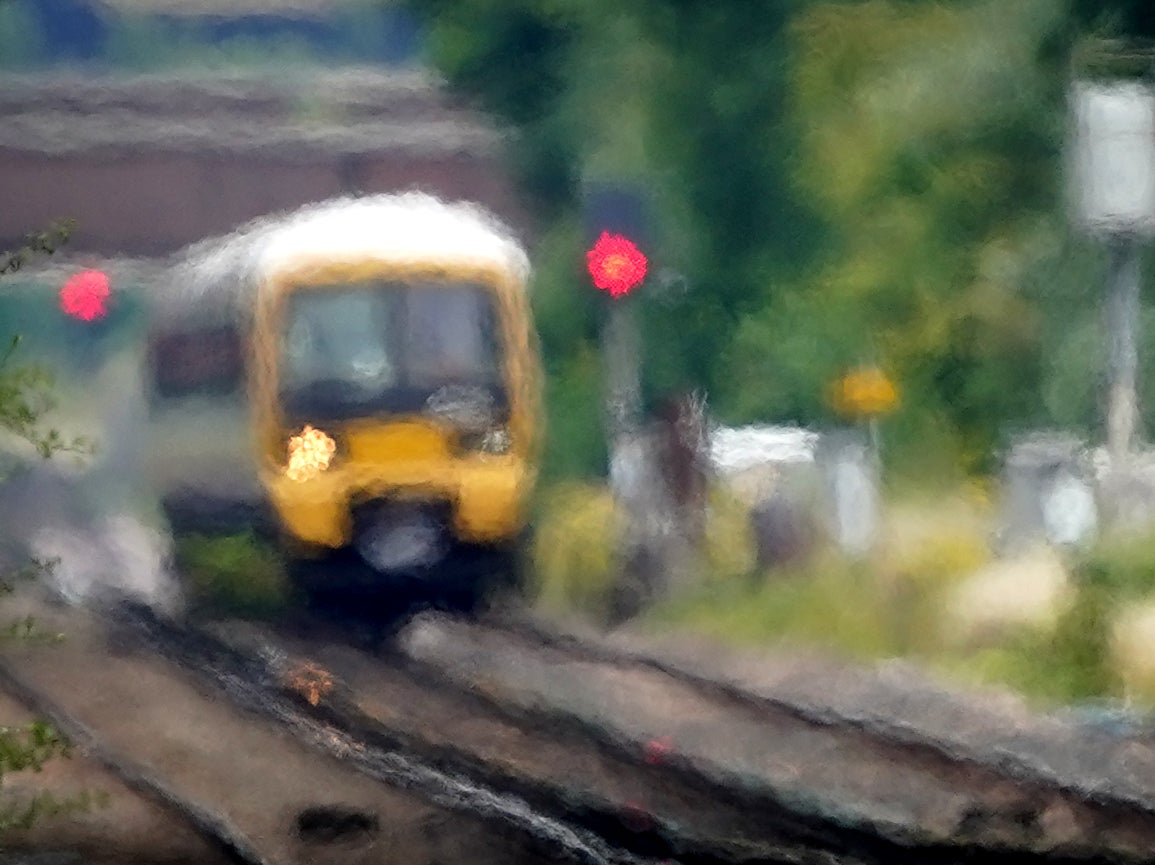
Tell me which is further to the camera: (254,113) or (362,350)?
(254,113)

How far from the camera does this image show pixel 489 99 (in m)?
10.7

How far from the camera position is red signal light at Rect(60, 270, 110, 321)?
8.05 meters

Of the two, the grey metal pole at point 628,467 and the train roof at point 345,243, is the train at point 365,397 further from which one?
the grey metal pole at point 628,467

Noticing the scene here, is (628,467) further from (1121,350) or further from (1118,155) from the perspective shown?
(1118,155)

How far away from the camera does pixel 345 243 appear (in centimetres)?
820

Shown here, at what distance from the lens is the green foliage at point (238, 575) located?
27.5 ft

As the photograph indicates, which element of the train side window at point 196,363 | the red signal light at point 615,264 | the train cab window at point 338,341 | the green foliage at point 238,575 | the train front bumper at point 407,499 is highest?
the red signal light at point 615,264

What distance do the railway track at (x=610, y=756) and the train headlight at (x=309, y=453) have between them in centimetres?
78

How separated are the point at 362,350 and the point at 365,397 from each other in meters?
0.23

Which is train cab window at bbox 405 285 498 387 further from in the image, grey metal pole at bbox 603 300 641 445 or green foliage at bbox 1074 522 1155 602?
green foliage at bbox 1074 522 1155 602

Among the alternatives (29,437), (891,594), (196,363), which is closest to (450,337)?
(196,363)

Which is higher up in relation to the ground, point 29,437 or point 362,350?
point 29,437

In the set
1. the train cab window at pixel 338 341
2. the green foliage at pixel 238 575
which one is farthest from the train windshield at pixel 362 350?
the green foliage at pixel 238 575

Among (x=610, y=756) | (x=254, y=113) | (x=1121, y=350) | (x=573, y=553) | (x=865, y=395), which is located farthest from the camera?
(x=254, y=113)
